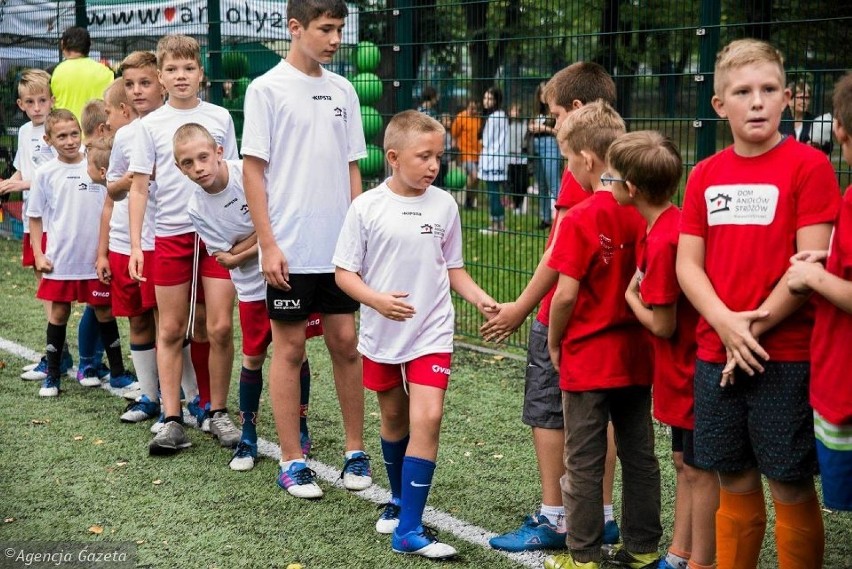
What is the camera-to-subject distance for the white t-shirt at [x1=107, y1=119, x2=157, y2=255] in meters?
6.19

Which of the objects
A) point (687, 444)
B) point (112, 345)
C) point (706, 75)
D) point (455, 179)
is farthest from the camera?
point (455, 179)

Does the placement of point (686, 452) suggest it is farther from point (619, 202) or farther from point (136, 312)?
point (136, 312)

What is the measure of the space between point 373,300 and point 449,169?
439 centimetres

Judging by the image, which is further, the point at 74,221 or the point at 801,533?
the point at 74,221

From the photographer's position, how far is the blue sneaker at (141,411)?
6.41 metres

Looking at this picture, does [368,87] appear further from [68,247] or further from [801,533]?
[801,533]

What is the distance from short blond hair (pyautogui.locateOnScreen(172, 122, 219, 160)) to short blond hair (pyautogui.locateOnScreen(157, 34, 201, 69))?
1.60ft

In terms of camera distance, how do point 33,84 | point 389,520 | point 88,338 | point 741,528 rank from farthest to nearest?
point 33,84 → point 88,338 → point 389,520 → point 741,528

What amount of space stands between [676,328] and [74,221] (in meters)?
4.62

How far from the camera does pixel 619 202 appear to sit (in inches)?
151

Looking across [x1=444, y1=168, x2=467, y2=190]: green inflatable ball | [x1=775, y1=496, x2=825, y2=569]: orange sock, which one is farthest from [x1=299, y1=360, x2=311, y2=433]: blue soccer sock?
[x1=444, y1=168, x2=467, y2=190]: green inflatable ball

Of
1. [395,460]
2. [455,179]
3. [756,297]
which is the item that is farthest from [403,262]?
[455,179]

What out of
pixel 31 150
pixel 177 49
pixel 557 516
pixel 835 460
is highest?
pixel 177 49

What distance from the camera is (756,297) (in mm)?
3379
